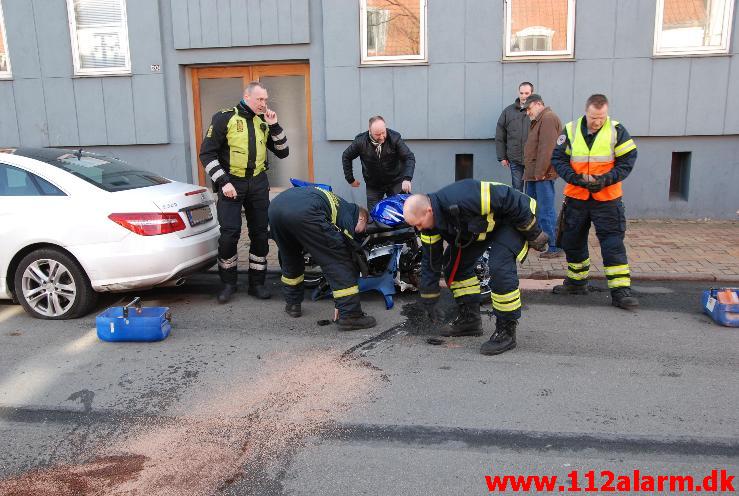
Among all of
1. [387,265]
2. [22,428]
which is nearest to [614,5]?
[387,265]

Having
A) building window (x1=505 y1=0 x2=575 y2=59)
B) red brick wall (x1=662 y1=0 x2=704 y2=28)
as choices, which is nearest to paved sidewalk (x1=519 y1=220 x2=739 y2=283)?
building window (x1=505 y1=0 x2=575 y2=59)

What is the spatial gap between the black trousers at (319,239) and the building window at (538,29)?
226 inches

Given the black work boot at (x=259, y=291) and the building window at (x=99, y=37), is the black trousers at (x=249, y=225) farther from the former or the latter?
the building window at (x=99, y=37)

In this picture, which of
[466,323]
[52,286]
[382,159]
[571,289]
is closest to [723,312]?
[571,289]

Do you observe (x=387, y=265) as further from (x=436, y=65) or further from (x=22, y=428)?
(x=436, y=65)

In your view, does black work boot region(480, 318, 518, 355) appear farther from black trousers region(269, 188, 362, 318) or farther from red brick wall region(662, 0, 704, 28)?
red brick wall region(662, 0, 704, 28)

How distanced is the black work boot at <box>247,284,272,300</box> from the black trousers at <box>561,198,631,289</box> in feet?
9.82

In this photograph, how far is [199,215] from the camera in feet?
19.6

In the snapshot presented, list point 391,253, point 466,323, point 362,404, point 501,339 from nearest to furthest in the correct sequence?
point 362,404, point 501,339, point 466,323, point 391,253

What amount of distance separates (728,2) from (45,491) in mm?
10369

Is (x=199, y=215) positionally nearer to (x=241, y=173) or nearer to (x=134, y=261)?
(x=241, y=173)

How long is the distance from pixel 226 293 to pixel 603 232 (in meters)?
3.66

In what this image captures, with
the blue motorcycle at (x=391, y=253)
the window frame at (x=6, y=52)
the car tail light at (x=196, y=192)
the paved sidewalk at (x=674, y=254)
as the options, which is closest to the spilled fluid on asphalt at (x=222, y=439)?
the blue motorcycle at (x=391, y=253)

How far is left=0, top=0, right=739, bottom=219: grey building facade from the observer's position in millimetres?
9312
